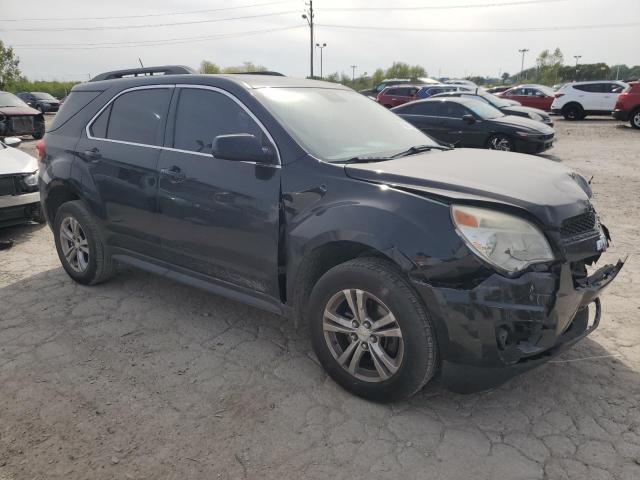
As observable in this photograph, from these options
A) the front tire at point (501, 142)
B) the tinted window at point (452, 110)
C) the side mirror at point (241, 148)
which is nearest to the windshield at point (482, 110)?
the tinted window at point (452, 110)

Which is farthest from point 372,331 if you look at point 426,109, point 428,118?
point 426,109

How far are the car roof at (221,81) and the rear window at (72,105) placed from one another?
0.31 ft

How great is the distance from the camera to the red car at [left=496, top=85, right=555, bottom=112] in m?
24.6

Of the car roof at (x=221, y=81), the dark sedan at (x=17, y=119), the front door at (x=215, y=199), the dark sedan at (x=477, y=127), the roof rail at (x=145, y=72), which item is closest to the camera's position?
the front door at (x=215, y=199)

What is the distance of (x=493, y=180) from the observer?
2709 mm

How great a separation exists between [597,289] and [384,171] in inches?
50.2

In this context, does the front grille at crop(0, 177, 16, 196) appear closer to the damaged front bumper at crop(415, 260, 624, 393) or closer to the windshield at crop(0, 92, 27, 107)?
the damaged front bumper at crop(415, 260, 624, 393)

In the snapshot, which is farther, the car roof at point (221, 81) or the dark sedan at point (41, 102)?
the dark sedan at point (41, 102)

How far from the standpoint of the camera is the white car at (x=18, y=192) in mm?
5719

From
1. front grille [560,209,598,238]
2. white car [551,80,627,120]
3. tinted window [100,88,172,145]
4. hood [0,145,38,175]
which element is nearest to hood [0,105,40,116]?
hood [0,145,38,175]

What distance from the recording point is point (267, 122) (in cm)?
312

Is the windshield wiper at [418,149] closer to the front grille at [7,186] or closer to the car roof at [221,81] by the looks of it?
the car roof at [221,81]

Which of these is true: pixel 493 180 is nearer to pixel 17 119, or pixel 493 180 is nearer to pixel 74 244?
pixel 74 244

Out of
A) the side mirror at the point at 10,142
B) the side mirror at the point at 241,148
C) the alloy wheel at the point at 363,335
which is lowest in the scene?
the alloy wheel at the point at 363,335
